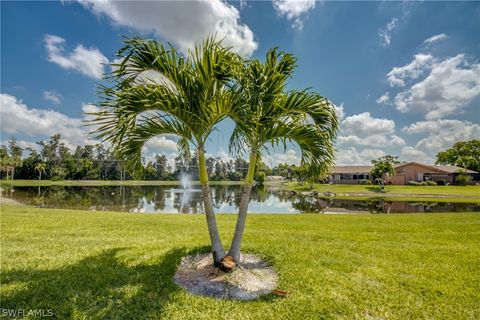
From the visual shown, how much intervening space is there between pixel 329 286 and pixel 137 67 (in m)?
4.89

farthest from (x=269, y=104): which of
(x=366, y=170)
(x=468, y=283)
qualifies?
(x=366, y=170)

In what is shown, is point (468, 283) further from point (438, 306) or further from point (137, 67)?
point (137, 67)

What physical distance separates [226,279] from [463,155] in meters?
79.3

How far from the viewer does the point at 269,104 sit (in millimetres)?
4590

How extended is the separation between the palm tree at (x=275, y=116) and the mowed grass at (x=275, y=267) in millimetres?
1404

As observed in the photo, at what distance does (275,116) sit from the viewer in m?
4.76

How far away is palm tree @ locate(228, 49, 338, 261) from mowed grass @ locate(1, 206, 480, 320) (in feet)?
4.61

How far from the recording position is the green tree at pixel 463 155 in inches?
2234

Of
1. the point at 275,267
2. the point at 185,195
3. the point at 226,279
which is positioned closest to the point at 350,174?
the point at 185,195

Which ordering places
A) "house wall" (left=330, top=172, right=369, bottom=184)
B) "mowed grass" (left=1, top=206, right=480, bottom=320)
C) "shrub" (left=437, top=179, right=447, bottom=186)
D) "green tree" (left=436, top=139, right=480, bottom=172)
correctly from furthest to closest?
1. "green tree" (left=436, top=139, right=480, bottom=172)
2. "house wall" (left=330, top=172, right=369, bottom=184)
3. "shrub" (left=437, top=179, right=447, bottom=186)
4. "mowed grass" (left=1, top=206, right=480, bottom=320)

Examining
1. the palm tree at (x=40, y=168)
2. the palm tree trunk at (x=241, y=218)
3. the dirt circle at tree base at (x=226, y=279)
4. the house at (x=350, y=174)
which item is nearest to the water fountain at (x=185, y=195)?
the dirt circle at tree base at (x=226, y=279)

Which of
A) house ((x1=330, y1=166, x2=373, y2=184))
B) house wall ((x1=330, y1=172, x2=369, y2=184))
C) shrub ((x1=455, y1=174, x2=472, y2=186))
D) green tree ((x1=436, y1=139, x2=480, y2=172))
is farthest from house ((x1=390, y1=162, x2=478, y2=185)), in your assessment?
green tree ((x1=436, y1=139, x2=480, y2=172))

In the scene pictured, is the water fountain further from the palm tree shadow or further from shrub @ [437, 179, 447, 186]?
shrub @ [437, 179, 447, 186]

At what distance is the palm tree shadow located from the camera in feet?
11.4
